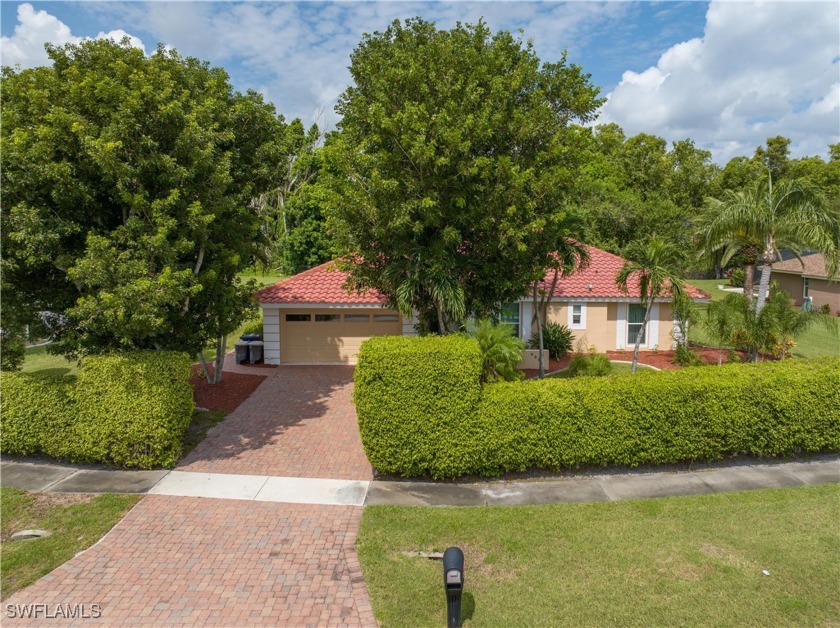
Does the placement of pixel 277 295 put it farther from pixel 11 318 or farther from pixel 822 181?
pixel 822 181

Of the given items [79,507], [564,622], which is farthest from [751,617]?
[79,507]

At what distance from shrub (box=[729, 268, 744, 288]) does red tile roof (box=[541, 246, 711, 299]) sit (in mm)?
22787

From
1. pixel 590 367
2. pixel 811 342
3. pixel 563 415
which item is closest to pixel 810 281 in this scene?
pixel 811 342

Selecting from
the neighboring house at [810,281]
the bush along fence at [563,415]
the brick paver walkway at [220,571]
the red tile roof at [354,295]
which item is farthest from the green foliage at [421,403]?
the neighboring house at [810,281]

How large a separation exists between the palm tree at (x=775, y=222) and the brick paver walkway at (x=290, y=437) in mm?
12542

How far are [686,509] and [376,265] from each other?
8.73 meters

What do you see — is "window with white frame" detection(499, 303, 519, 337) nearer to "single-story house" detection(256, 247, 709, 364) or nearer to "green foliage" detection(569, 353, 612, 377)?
"single-story house" detection(256, 247, 709, 364)

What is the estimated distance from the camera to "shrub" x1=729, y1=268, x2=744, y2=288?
3878 centimetres

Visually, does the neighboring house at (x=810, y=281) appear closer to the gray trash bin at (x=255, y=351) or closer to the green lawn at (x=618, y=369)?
the green lawn at (x=618, y=369)

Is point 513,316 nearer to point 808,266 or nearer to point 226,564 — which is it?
point 226,564

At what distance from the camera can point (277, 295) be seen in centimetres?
1823

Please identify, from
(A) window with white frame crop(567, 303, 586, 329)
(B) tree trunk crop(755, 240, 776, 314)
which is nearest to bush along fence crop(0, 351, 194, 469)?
(A) window with white frame crop(567, 303, 586, 329)

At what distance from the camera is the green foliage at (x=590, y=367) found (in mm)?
15617

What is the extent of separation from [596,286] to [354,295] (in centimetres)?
911
